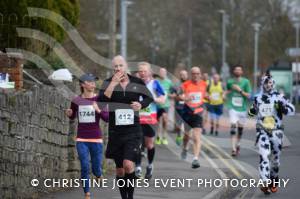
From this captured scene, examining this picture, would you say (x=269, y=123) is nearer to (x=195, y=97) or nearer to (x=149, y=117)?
(x=149, y=117)

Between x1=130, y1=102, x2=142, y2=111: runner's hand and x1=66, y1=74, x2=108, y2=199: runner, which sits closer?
x1=130, y1=102, x2=142, y2=111: runner's hand

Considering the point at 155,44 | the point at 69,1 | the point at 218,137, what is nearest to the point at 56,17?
the point at 69,1

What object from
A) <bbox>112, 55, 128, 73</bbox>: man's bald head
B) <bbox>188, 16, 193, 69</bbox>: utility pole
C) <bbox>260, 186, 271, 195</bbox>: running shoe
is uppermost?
<bbox>188, 16, 193, 69</bbox>: utility pole

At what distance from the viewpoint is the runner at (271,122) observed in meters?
12.4

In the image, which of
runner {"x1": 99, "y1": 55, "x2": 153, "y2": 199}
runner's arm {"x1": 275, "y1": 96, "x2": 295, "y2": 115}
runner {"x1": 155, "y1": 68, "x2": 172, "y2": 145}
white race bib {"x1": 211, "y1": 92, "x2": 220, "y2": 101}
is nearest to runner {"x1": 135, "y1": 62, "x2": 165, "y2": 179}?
runner's arm {"x1": 275, "y1": 96, "x2": 295, "y2": 115}

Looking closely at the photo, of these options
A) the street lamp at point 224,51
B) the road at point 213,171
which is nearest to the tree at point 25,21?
the road at point 213,171

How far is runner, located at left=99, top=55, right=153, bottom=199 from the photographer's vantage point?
10344 mm

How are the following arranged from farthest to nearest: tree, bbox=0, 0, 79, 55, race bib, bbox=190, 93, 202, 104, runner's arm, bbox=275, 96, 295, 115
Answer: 1. race bib, bbox=190, 93, 202, 104
2. tree, bbox=0, 0, 79, 55
3. runner's arm, bbox=275, 96, 295, 115

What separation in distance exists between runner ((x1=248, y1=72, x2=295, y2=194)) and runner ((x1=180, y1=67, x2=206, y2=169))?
293cm

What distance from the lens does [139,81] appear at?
1077 cm

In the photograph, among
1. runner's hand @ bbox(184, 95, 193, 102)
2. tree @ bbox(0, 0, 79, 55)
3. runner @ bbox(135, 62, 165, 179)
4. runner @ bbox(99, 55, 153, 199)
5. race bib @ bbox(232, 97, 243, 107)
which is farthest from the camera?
race bib @ bbox(232, 97, 243, 107)

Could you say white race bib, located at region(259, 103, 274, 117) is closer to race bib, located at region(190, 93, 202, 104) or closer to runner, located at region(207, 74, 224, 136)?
race bib, located at region(190, 93, 202, 104)

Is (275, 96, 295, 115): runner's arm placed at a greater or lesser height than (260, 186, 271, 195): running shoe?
greater

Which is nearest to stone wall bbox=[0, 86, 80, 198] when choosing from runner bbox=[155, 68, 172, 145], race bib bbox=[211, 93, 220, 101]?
runner bbox=[155, 68, 172, 145]
